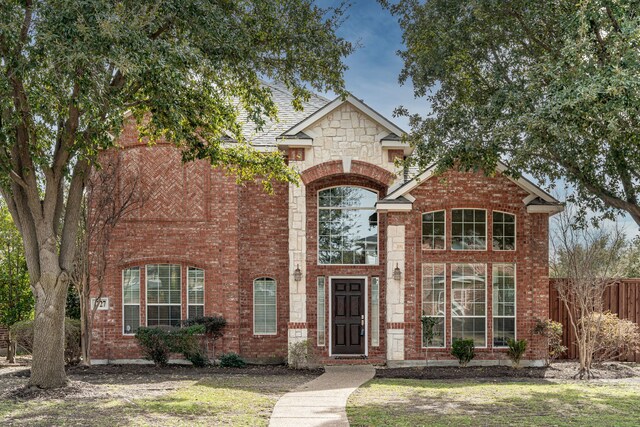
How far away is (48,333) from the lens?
39.2ft

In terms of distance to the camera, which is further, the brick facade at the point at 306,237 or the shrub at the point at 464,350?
the brick facade at the point at 306,237

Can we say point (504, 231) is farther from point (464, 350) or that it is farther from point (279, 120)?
point (279, 120)

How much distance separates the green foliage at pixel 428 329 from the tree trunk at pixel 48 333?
29.9ft

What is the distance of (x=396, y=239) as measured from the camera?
663 inches

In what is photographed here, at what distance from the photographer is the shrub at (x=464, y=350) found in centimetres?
1642

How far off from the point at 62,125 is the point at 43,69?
8.57 ft

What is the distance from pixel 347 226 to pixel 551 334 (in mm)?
6150

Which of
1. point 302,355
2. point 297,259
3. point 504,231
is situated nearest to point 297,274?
point 297,259

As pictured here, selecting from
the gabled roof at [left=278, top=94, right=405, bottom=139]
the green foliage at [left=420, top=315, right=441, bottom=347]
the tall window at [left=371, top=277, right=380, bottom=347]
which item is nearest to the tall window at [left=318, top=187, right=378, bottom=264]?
the tall window at [left=371, top=277, right=380, bottom=347]

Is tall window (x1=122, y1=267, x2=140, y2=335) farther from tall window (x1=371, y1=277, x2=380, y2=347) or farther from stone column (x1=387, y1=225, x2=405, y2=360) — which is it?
stone column (x1=387, y1=225, x2=405, y2=360)

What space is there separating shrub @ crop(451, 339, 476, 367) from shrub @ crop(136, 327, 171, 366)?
7.48 metres

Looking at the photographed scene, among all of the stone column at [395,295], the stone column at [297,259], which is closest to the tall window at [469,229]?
the stone column at [395,295]

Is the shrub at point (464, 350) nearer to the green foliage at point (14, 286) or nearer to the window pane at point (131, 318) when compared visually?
the window pane at point (131, 318)

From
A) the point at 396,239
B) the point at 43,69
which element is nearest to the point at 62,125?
the point at 43,69
